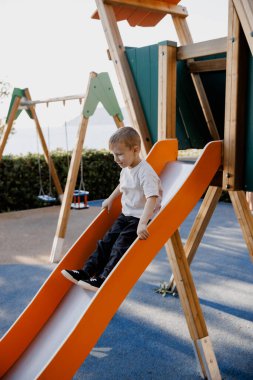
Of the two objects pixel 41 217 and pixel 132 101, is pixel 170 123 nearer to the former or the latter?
pixel 132 101

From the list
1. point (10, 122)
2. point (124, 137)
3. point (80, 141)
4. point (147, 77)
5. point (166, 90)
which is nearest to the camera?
point (124, 137)

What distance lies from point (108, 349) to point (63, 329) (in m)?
0.77

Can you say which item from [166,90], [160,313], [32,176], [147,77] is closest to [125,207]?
[166,90]

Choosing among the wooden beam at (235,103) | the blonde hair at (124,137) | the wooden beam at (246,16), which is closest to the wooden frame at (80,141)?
the blonde hair at (124,137)

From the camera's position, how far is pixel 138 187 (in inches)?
107

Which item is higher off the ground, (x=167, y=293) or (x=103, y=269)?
(x=103, y=269)

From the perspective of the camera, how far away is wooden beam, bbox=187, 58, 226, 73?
3.12 m

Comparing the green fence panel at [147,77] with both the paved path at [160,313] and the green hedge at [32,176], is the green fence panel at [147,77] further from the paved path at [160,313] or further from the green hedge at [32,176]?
→ the green hedge at [32,176]

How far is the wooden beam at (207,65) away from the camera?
312cm

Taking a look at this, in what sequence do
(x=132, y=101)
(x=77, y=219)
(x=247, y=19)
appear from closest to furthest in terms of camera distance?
(x=247, y=19), (x=132, y=101), (x=77, y=219)

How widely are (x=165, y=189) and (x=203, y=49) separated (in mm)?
1014

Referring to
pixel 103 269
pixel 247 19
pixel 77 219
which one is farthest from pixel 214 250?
pixel 247 19

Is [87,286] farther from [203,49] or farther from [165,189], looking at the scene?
[203,49]

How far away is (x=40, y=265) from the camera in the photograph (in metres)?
5.36
